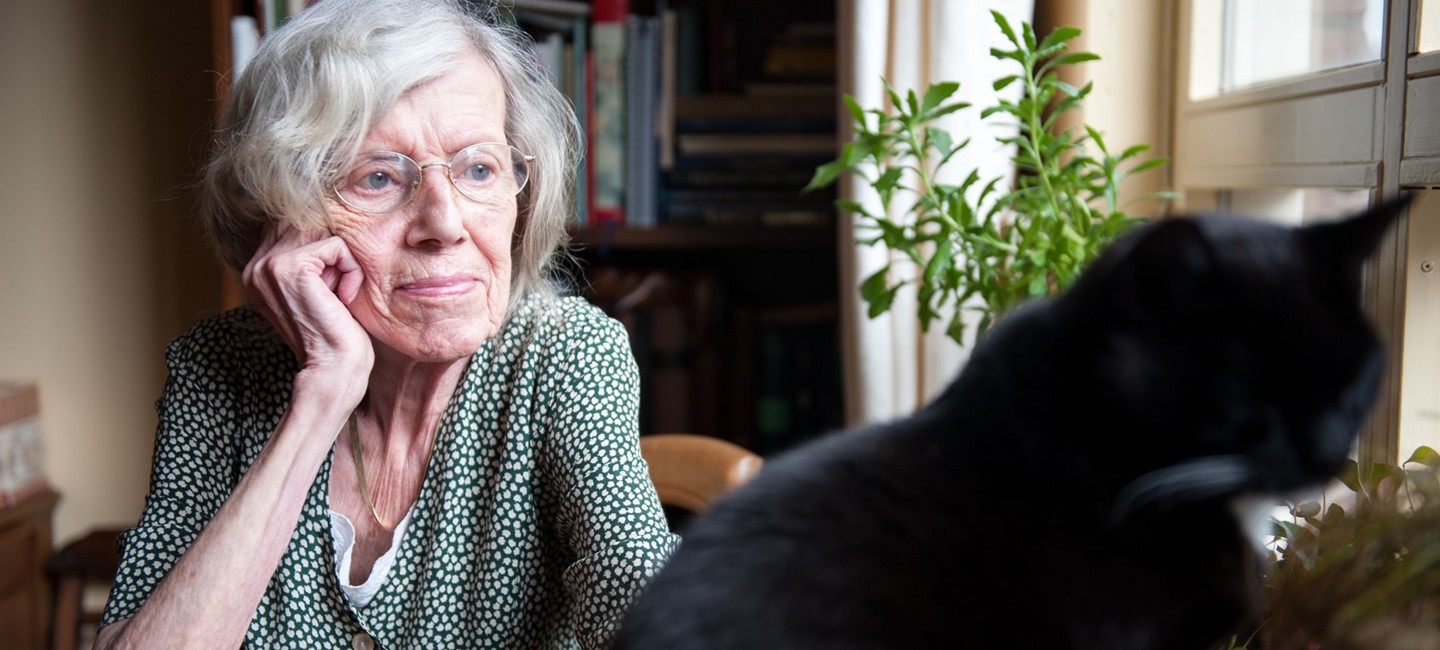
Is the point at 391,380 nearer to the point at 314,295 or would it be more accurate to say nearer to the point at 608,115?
the point at 314,295

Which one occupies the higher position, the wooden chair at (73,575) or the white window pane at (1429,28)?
the white window pane at (1429,28)

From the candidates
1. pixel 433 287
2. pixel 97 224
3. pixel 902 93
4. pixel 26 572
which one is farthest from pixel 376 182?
pixel 26 572

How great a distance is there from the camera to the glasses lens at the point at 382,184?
0.96 metres

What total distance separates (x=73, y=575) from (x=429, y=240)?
1.72 metres

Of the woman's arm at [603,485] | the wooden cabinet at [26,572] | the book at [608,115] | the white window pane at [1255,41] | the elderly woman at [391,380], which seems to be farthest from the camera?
the wooden cabinet at [26,572]

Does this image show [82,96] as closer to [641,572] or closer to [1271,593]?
[641,572]

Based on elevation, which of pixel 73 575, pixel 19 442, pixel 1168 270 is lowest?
pixel 73 575

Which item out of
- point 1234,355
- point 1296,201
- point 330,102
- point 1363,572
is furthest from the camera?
point 1296,201

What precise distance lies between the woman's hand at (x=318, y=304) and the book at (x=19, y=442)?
152 cm

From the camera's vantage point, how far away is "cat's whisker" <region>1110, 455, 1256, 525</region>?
332 mm

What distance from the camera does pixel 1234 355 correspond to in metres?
0.33

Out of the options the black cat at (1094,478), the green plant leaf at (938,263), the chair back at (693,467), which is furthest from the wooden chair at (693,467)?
the black cat at (1094,478)

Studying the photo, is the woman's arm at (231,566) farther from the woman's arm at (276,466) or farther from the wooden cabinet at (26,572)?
the wooden cabinet at (26,572)

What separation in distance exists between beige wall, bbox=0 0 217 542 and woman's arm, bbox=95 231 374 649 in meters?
1.36
